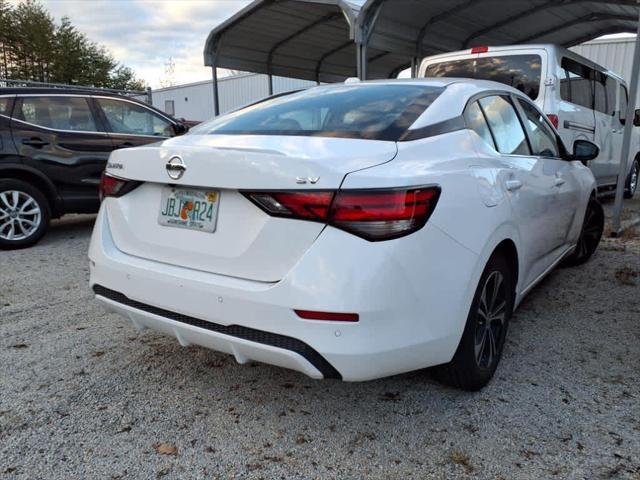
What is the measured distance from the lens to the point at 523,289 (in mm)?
3279

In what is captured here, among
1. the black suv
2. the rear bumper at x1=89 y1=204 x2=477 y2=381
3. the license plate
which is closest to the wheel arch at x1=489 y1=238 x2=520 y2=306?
the rear bumper at x1=89 y1=204 x2=477 y2=381

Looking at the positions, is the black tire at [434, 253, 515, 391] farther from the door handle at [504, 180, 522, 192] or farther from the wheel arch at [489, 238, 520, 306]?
the door handle at [504, 180, 522, 192]

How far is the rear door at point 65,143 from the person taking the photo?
5.93 metres

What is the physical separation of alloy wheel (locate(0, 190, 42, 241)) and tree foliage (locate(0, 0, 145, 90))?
25979 mm

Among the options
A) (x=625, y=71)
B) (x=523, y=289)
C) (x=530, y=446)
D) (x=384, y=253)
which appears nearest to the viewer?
(x=384, y=253)

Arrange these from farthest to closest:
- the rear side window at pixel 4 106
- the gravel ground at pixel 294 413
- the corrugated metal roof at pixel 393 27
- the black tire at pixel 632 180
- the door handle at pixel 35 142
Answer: the black tire at pixel 632 180 < the corrugated metal roof at pixel 393 27 < the door handle at pixel 35 142 < the rear side window at pixel 4 106 < the gravel ground at pixel 294 413

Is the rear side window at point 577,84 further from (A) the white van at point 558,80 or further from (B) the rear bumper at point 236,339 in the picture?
(B) the rear bumper at point 236,339

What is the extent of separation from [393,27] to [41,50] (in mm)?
26582

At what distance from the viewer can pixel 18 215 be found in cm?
589

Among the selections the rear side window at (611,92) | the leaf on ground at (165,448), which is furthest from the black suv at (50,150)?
the rear side window at (611,92)

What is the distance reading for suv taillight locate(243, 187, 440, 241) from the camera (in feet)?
6.54

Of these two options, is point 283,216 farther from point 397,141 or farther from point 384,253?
point 397,141

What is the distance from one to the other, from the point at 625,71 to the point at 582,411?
16.1 metres

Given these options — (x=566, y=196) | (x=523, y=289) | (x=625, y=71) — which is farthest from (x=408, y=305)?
(x=625, y=71)
